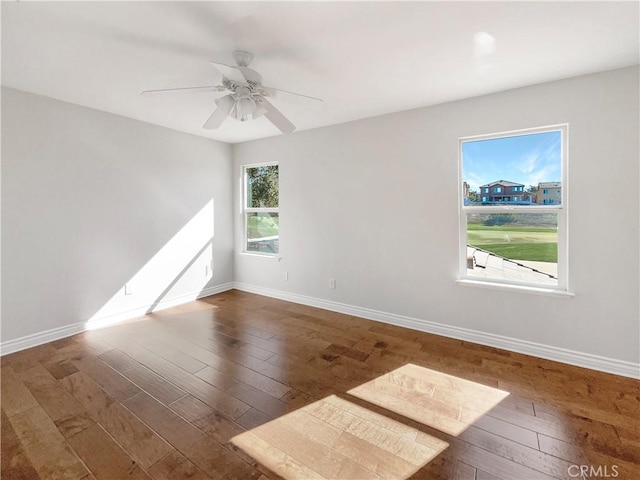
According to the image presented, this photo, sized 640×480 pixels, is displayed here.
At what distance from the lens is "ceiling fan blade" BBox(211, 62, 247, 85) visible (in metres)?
1.78

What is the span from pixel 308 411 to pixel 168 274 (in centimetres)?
300

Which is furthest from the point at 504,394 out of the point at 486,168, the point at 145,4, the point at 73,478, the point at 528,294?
the point at 145,4

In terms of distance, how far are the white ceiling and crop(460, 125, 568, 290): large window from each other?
54 cm

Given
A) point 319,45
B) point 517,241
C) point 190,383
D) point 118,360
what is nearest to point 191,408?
point 190,383

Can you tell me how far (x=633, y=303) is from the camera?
229cm

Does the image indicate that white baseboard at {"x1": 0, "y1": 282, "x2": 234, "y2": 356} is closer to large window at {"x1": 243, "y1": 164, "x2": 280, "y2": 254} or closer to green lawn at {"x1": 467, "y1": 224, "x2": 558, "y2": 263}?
large window at {"x1": 243, "y1": 164, "x2": 280, "y2": 254}

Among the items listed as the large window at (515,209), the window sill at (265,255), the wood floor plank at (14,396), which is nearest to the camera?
the wood floor plank at (14,396)

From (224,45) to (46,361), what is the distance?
3.02 m

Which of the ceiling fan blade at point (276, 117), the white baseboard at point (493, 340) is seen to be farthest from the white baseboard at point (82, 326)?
the ceiling fan blade at point (276, 117)

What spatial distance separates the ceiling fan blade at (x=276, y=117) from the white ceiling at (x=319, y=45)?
0.32 metres

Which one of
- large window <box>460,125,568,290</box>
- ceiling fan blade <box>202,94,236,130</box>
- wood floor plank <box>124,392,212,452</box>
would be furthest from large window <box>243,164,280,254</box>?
wood floor plank <box>124,392,212,452</box>

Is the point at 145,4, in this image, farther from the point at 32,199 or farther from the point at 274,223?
the point at 274,223

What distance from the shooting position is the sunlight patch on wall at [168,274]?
349 centimetres

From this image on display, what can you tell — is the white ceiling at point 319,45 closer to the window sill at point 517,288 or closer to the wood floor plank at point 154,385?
the window sill at point 517,288
